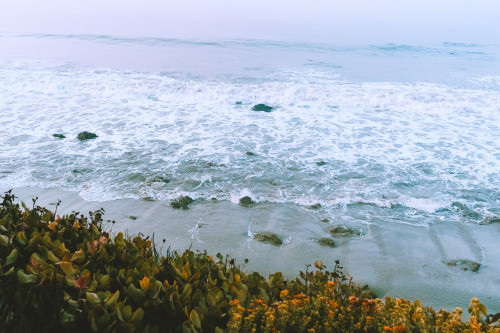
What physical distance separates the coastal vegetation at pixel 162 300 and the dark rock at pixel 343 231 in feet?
11.2

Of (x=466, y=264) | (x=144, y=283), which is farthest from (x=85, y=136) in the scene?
(x=466, y=264)

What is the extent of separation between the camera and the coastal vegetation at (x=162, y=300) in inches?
92.0

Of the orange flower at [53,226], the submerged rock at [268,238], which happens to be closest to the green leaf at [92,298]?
the orange flower at [53,226]

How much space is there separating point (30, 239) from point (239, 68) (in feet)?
72.7

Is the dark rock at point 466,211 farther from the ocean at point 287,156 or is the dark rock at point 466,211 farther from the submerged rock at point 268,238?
the submerged rock at point 268,238

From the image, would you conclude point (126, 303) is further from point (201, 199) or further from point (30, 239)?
point (201, 199)

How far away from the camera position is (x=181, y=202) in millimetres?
7230

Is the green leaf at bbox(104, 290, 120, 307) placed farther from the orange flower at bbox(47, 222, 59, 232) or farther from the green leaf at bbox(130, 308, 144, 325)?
the orange flower at bbox(47, 222, 59, 232)

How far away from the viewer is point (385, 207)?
7.32 m

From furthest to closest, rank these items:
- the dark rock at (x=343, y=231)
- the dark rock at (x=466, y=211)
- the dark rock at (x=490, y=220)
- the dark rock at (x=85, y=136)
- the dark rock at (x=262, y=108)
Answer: the dark rock at (x=262, y=108)
the dark rock at (x=85, y=136)
the dark rock at (x=466, y=211)
the dark rock at (x=490, y=220)
the dark rock at (x=343, y=231)

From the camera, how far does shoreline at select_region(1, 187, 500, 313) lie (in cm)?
521

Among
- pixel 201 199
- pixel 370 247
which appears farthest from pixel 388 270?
pixel 201 199

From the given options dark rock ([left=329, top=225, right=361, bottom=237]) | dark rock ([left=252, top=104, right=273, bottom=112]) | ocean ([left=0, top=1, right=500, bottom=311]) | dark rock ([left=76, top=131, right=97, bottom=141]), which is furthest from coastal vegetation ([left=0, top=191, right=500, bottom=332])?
dark rock ([left=252, top=104, right=273, bottom=112])

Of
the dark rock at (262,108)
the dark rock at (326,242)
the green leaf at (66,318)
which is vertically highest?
the green leaf at (66,318)
